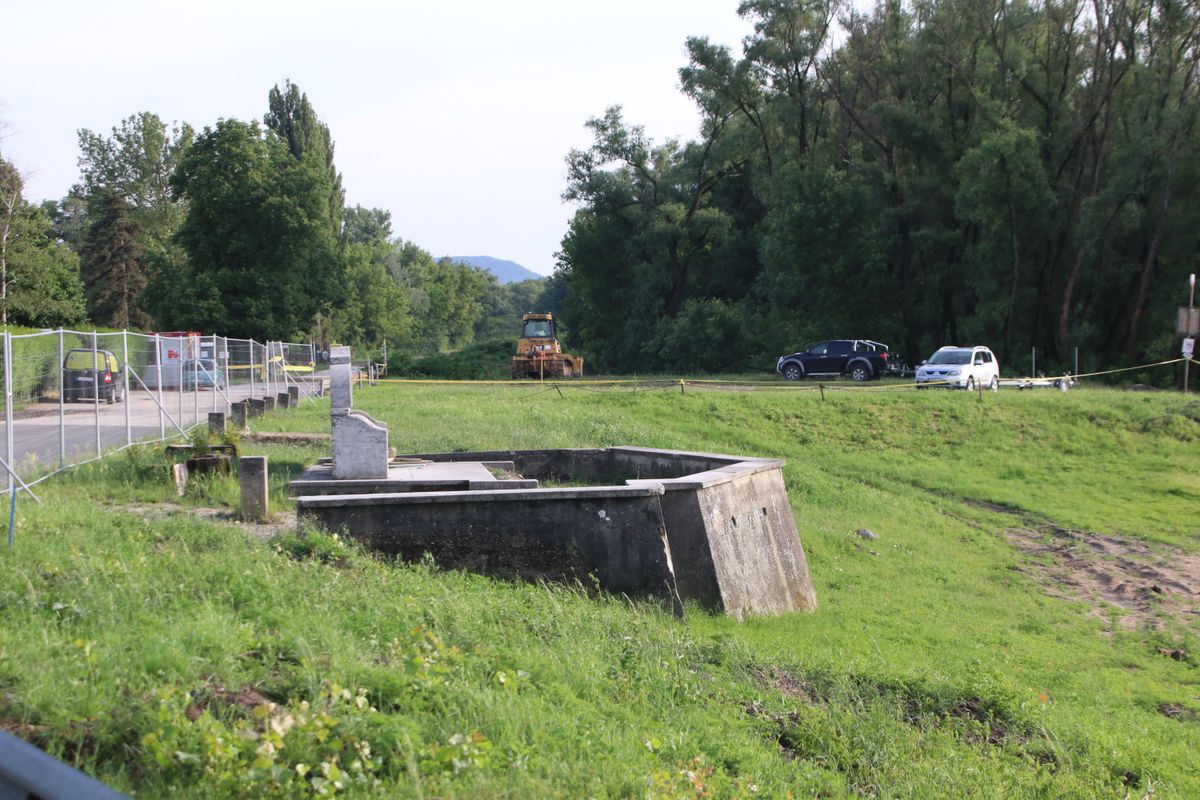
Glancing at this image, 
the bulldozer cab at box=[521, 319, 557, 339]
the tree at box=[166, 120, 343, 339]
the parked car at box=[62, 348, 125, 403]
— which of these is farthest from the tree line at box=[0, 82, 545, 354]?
the parked car at box=[62, 348, 125, 403]

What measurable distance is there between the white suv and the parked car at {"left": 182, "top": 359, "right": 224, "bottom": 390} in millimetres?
20382

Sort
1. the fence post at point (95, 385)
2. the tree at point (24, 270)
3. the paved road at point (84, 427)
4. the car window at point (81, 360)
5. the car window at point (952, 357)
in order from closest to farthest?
the paved road at point (84, 427)
the fence post at point (95, 385)
the car window at point (81, 360)
the car window at point (952, 357)
the tree at point (24, 270)

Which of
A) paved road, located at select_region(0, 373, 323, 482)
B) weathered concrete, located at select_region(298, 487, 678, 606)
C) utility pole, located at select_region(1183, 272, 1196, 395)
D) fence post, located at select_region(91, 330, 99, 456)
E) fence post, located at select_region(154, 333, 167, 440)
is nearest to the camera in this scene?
weathered concrete, located at select_region(298, 487, 678, 606)

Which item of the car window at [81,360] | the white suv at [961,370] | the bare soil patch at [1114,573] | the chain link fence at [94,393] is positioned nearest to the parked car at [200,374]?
the chain link fence at [94,393]

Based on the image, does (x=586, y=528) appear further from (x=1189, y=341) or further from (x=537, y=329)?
(x=537, y=329)

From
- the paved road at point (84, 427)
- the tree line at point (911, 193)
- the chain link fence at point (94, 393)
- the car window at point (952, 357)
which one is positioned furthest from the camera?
the tree line at point (911, 193)

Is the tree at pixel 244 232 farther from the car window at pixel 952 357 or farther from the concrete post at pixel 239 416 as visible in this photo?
the concrete post at pixel 239 416

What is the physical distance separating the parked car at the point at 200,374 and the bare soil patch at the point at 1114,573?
1513 cm

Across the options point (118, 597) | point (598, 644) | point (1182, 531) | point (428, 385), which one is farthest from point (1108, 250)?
point (118, 597)

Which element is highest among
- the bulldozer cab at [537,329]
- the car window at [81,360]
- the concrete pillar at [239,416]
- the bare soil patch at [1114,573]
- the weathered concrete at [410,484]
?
the bulldozer cab at [537,329]

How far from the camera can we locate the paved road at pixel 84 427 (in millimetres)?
11617

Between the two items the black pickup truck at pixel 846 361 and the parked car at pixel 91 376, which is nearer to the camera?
the parked car at pixel 91 376

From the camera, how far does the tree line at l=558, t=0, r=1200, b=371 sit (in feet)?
121

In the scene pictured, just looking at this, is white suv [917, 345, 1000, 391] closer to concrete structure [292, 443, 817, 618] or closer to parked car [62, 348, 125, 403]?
concrete structure [292, 443, 817, 618]
